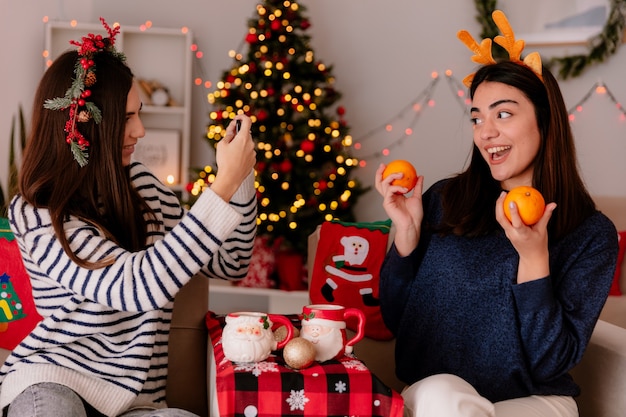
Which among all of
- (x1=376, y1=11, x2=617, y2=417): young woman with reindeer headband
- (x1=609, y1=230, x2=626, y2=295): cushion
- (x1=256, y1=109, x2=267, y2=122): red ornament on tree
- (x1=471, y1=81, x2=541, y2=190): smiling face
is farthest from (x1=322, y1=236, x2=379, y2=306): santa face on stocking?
(x1=256, y1=109, x2=267, y2=122): red ornament on tree

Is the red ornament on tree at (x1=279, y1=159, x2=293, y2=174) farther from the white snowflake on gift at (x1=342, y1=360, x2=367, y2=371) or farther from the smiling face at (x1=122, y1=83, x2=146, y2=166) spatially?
the white snowflake on gift at (x1=342, y1=360, x2=367, y2=371)

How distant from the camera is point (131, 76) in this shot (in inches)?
70.2

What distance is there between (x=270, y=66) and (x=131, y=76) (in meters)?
2.34

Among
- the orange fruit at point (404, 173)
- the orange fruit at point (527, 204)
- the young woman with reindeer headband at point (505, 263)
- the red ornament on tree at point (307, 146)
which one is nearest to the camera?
the orange fruit at point (527, 204)

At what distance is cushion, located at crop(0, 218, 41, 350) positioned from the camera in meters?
1.96

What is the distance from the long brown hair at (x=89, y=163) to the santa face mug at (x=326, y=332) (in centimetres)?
49

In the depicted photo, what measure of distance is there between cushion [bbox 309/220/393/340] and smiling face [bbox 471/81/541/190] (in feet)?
1.71

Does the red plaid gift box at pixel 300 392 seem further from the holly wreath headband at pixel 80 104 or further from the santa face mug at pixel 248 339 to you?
the holly wreath headband at pixel 80 104

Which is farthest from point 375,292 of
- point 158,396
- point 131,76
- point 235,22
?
point 235,22

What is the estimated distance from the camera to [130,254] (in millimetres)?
1635

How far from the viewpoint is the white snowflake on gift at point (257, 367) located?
1.43 metres

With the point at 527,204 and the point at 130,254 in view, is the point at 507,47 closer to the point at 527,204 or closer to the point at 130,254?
the point at 527,204

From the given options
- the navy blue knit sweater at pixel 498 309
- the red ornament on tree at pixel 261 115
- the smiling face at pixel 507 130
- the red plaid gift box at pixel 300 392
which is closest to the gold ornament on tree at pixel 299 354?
the red plaid gift box at pixel 300 392

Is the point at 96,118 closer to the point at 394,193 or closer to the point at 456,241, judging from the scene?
the point at 394,193
